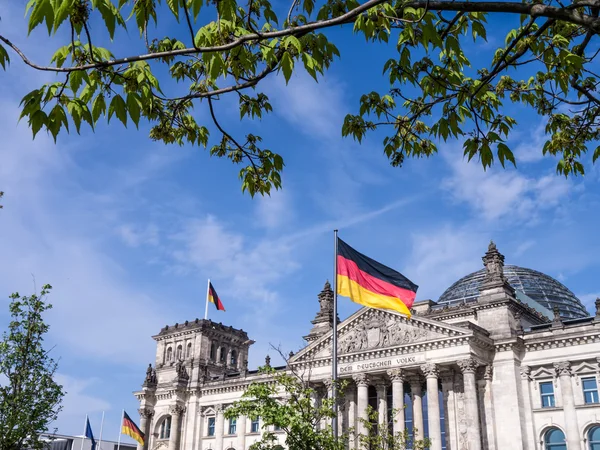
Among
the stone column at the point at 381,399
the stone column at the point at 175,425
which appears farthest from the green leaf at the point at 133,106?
the stone column at the point at 175,425

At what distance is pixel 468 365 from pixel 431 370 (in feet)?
9.96

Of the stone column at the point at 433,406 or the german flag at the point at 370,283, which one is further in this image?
the stone column at the point at 433,406

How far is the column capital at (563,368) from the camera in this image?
47188mm

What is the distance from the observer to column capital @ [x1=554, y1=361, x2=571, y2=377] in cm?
4719

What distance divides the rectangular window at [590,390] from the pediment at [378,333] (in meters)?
8.99

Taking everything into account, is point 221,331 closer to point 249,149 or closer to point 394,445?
point 394,445

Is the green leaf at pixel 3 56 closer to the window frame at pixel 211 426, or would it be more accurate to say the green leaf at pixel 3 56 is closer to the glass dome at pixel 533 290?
the glass dome at pixel 533 290

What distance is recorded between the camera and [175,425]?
221 ft

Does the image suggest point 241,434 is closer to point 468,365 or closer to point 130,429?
point 130,429

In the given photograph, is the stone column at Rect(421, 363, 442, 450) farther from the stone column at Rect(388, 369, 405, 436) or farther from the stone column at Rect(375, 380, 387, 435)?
the stone column at Rect(375, 380, 387, 435)

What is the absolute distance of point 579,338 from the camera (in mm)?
46938

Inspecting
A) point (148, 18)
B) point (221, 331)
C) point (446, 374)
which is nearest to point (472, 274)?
point (446, 374)

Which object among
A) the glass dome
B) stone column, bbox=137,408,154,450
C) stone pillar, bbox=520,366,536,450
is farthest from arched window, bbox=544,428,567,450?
stone column, bbox=137,408,154,450

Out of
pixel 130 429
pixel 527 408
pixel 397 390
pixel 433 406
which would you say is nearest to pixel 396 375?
pixel 397 390
